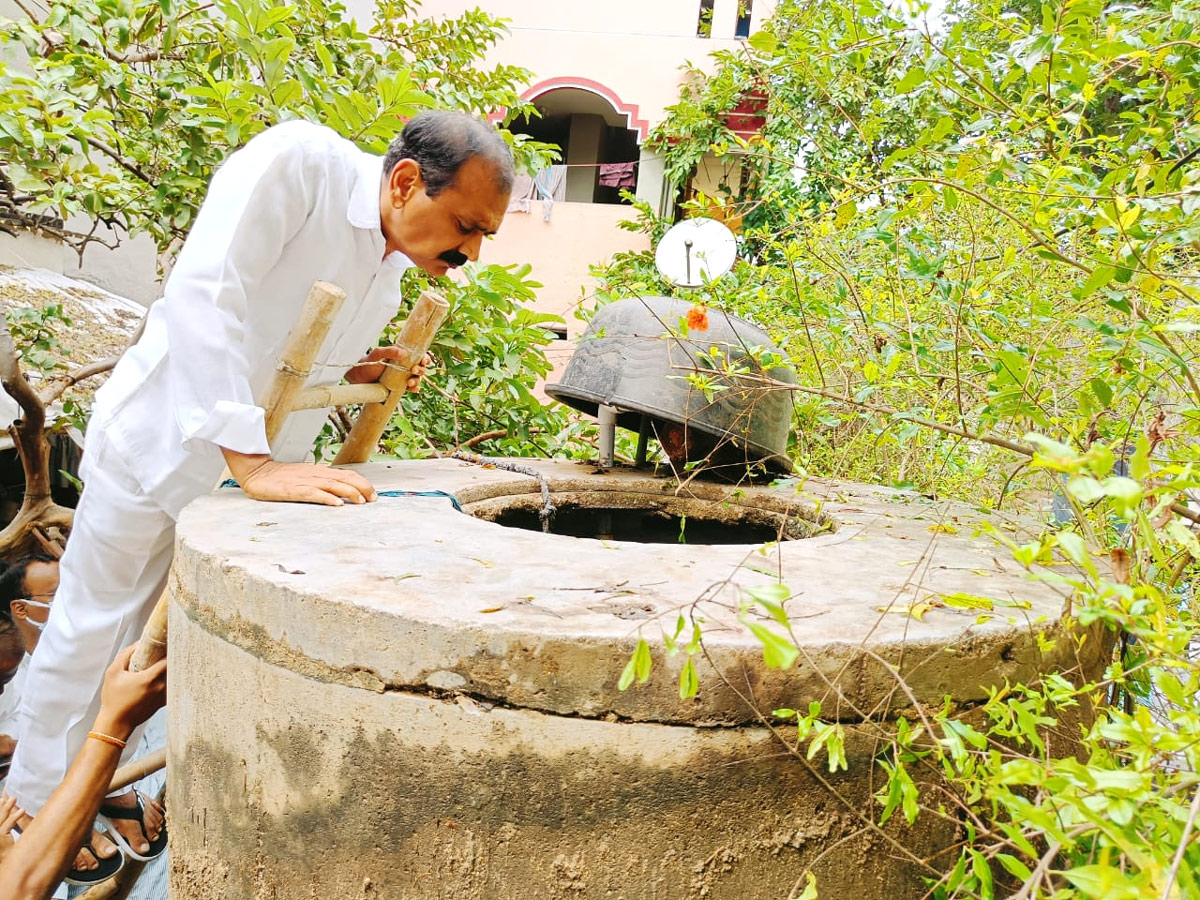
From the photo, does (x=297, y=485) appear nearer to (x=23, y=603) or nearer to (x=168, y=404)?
(x=168, y=404)

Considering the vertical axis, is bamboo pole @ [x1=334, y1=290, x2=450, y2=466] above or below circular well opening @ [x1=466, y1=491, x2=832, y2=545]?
above

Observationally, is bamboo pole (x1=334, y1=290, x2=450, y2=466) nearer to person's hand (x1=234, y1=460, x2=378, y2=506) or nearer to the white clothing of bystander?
the white clothing of bystander

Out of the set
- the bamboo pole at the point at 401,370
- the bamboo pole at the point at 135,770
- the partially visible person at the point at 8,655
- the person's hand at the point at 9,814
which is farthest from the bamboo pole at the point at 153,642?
the partially visible person at the point at 8,655

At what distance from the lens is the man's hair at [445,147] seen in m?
1.97

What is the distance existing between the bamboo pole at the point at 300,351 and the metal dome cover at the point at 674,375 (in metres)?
0.99

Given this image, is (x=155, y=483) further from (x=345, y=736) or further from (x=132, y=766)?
(x=345, y=736)

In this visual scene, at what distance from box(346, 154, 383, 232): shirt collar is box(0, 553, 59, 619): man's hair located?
9.58ft

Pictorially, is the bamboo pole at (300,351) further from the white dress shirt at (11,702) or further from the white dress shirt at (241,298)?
the white dress shirt at (11,702)

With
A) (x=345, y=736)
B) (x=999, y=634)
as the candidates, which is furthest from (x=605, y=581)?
(x=999, y=634)

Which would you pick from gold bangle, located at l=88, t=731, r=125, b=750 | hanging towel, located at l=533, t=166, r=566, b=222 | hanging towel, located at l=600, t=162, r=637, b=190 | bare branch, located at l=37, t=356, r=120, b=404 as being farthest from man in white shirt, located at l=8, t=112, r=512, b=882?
hanging towel, located at l=600, t=162, r=637, b=190

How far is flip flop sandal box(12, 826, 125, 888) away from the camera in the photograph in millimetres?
2264

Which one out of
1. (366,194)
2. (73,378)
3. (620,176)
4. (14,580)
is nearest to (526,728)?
(366,194)

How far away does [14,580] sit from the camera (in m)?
4.02

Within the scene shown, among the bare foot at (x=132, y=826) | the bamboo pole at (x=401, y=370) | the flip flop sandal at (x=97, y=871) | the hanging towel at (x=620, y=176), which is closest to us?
the flip flop sandal at (x=97, y=871)
